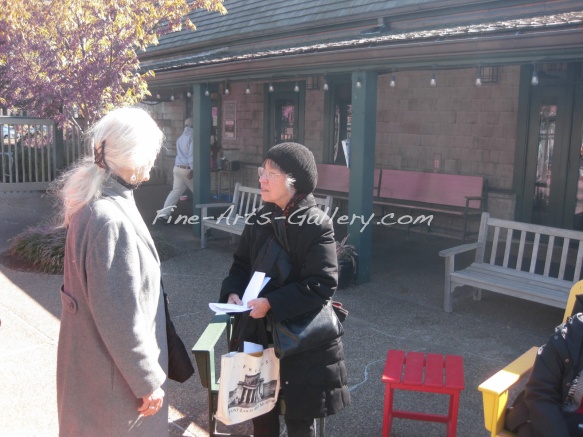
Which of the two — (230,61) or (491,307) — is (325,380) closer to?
(491,307)

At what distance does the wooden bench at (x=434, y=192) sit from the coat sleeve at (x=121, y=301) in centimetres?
702

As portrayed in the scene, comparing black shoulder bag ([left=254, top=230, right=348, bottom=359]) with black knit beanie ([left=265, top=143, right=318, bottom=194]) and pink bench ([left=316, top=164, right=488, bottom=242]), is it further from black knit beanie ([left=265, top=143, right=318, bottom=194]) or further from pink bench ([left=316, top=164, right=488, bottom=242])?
pink bench ([left=316, top=164, right=488, bottom=242])

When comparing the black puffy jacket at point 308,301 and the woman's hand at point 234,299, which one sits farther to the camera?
the woman's hand at point 234,299

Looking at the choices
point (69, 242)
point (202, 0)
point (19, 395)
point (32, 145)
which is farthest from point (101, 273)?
point (32, 145)

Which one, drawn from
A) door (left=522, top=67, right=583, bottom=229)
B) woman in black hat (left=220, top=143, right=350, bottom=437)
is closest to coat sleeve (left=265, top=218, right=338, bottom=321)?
woman in black hat (left=220, top=143, right=350, bottom=437)

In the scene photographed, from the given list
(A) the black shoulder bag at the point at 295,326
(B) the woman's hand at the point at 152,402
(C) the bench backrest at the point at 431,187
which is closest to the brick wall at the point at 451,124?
(C) the bench backrest at the point at 431,187

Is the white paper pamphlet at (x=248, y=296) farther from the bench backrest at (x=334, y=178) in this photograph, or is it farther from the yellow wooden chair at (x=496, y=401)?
the bench backrest at (x=334, y=178)

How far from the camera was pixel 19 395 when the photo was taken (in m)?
4.29

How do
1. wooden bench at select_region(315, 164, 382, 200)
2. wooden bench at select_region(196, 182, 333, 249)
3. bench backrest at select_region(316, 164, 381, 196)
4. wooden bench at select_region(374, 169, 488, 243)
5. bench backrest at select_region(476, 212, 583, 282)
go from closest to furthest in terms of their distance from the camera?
1. bench backrest at select_region(476, 212, 583, 282)
2. wooden bench at select_region(196, 182, 333, 249)
3. wooden bench at select_region(374, 169, 488, 243)
4. wooden bench at select_region(315, 164, 382, 200)
5. bench backrest at select_region(316, 164, 381, 196)

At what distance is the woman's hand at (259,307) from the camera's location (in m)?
2.84

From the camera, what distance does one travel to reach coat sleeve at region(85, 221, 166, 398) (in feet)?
7.39

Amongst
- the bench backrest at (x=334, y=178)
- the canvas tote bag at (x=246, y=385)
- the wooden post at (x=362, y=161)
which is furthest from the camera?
the bench backrest at (x=334, y=178)

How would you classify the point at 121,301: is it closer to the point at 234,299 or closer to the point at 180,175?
the point at 234,299

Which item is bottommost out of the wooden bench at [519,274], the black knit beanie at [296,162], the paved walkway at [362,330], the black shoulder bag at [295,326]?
the paved walkway at [362,330]
